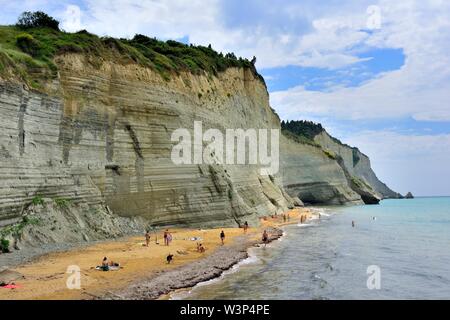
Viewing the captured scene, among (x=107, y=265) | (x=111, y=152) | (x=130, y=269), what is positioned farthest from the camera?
(x=111, y=152)

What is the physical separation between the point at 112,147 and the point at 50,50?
6882mm

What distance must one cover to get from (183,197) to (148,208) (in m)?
3.01

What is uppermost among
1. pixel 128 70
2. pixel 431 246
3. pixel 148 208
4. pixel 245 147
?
pixel 128 70

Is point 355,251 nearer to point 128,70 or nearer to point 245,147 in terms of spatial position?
point 128,70

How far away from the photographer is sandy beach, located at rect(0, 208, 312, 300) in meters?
14.4

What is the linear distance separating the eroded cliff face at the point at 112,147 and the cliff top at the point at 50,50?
2.44 ft

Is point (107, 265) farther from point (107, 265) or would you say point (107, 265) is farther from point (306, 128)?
point (306, 128)

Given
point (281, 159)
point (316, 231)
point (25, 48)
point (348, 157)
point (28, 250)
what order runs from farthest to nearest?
1. point (348, 157)
2. point (281, 159)
3. point (316, 231)
4. point (25, 48)
5. point (28, 250)

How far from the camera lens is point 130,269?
728 inches

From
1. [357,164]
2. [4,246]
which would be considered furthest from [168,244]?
[357,164]

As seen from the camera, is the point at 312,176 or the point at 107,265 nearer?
the point at 107,265

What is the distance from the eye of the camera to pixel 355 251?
27.5 meters

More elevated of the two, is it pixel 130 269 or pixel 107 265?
pixel 107 265

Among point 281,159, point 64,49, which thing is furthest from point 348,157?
point 64,49
